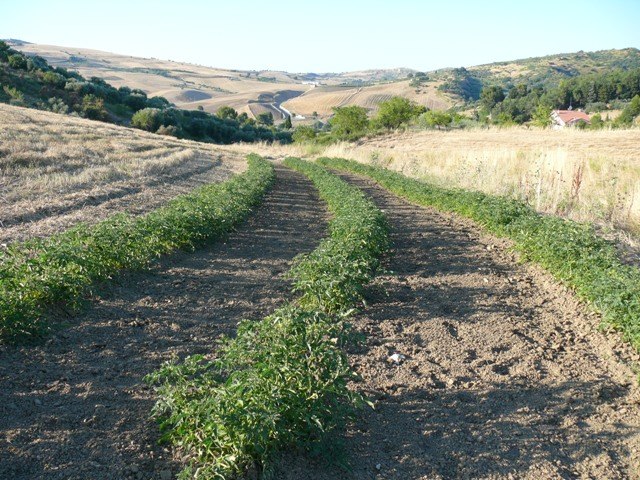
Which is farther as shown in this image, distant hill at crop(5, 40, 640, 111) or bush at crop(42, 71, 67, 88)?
distant hill at crop(5, 40, 640, 111)

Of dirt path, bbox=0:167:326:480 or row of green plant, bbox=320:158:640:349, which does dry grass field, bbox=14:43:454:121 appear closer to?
row of green plant, bbox=320:158:640:349

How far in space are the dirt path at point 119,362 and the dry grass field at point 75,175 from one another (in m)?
3.15

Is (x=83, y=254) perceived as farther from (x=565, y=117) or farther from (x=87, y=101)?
(x=565, y=117)

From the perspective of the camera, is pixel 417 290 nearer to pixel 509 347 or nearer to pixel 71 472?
pixel 509 347

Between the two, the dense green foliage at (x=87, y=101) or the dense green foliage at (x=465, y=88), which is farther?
the dense green foliage at (x=465, y=88)

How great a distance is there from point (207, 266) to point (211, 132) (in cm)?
4926

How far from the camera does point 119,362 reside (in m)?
4.50

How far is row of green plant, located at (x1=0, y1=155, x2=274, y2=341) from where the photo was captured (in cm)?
472

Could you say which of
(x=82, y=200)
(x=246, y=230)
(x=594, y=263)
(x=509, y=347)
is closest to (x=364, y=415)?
(x=509, y=347)

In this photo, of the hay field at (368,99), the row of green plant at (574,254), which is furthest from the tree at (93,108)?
the hay field at (368,99)

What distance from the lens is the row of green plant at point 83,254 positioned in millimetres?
4719

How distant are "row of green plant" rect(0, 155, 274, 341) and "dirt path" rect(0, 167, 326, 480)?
0.23 metres

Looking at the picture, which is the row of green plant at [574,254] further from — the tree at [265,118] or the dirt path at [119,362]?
the tree at [265,118]

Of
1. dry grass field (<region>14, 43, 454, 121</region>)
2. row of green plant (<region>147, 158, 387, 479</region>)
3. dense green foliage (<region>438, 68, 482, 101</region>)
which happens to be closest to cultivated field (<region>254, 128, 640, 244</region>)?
row of green plant (<region>147, 158, 387, 479</region>)
